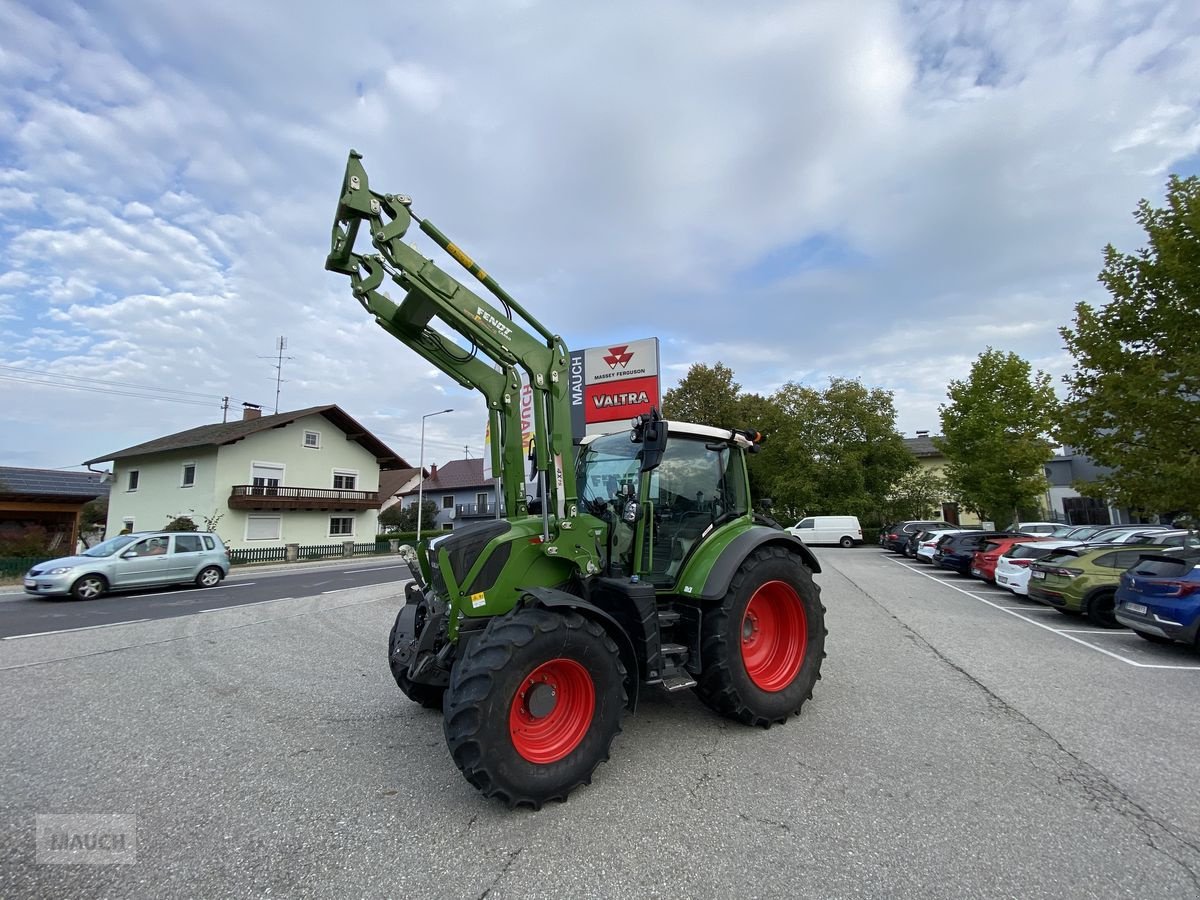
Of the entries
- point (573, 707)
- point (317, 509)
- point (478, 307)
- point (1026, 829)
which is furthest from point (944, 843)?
point (317, 509)

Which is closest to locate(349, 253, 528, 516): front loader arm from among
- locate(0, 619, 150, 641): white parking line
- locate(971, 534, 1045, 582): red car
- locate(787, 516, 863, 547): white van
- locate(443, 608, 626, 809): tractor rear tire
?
locate(443, 608, 626, 809): tractor rear tire

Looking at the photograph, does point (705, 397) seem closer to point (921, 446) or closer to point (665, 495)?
point (921, 446)

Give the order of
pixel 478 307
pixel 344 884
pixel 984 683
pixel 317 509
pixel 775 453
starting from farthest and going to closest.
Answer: pixel 775 453, pixel 317 509, pixel 984 683, pixel 478 307, pixel 344 884

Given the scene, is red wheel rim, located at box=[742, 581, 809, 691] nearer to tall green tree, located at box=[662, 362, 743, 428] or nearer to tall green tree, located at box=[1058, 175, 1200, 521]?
tall green tree, located at box=[1058, 175, 1200, 521]

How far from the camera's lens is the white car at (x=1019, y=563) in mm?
12234

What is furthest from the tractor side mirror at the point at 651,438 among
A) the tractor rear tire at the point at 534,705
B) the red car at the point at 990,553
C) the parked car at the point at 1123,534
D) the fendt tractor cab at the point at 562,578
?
the parked car at the point at 1123,534

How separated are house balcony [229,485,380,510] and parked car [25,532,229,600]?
12.9m

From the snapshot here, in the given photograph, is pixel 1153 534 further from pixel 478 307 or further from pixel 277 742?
pixel 277 742

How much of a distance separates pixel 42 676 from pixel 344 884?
587 centimetres

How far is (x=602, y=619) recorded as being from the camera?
139 inches

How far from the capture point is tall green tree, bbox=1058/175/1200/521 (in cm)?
1095

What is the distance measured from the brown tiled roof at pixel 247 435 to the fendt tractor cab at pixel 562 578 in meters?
28.0

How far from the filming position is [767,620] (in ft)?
16.4

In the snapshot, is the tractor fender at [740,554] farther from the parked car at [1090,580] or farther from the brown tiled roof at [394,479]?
the brown tiled roof at [394,479]
